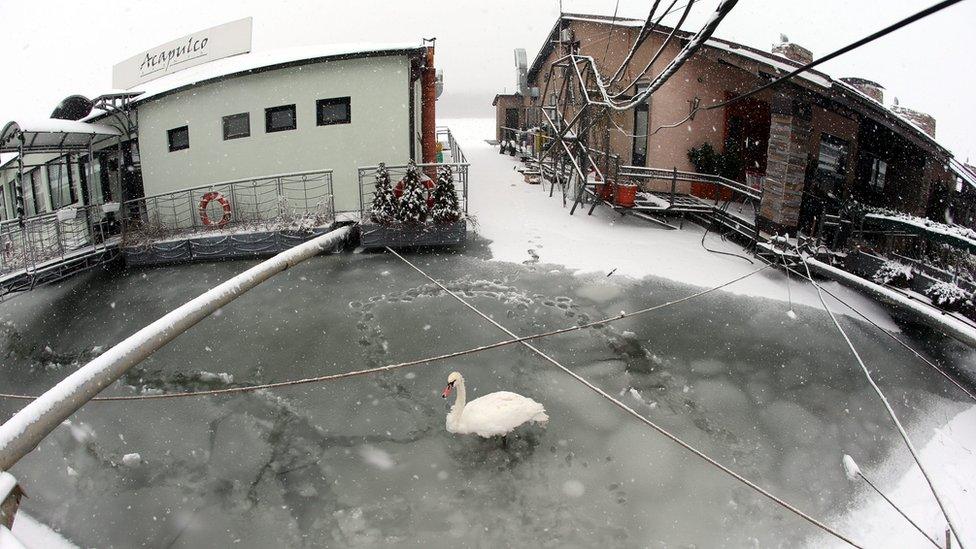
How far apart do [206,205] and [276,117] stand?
9.53 ft

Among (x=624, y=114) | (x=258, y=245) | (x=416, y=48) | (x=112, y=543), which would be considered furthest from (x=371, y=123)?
(x=112, y=543)

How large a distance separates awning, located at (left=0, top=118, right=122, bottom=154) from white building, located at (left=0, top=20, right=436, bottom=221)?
7 cm

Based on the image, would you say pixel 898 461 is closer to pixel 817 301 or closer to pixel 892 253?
pixel 817 301

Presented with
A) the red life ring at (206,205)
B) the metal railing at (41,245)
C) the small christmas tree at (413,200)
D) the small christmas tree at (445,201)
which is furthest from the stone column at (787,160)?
the metal railing at (41,245)

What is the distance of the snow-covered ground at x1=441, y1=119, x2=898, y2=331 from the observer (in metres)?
9.93

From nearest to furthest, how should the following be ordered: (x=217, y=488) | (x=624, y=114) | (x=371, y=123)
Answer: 1. (x=217, y=488)
2. (x=371, y=123)
3. (x=624, y=114)

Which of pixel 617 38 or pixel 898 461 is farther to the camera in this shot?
pixel 617 38

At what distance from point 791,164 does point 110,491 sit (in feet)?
43.1

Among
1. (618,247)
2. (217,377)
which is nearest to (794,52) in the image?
(618,247)

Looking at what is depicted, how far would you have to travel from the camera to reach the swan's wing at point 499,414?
5.59 metres

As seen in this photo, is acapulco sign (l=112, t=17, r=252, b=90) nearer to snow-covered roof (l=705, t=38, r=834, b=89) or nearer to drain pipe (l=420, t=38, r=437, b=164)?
drain pipe (l=420, t=38, r=437, b=164)

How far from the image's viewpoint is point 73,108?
40.3ft

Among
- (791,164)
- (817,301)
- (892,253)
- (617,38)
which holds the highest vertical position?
(617,38)

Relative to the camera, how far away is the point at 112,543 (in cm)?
496
